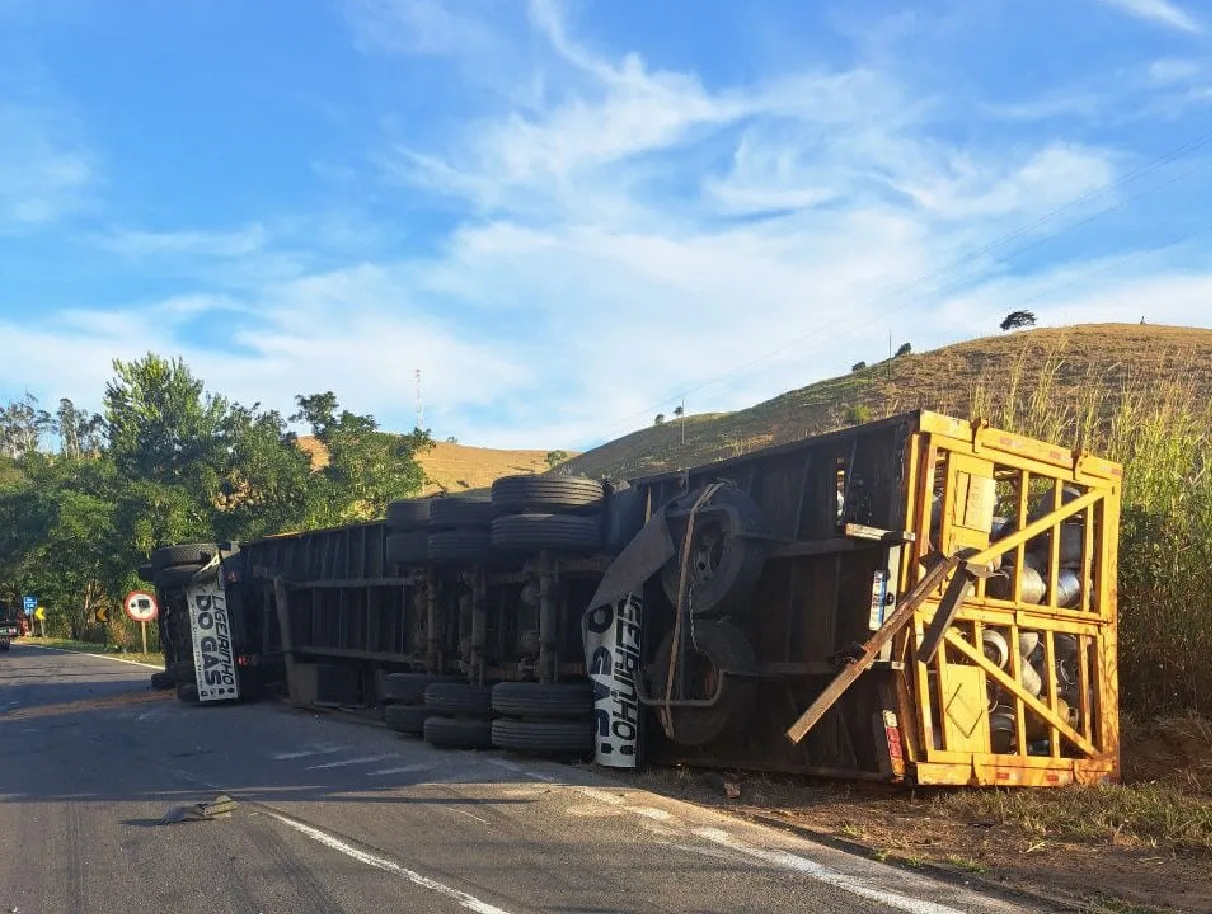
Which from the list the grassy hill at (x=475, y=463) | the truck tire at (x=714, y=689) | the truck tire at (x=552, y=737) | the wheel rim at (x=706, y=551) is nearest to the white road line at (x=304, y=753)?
the truck tire at (x=552, y=737)

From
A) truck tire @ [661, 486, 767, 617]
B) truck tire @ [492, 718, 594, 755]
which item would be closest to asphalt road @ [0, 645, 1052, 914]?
truck tire @ [492, 718, 594, 755]

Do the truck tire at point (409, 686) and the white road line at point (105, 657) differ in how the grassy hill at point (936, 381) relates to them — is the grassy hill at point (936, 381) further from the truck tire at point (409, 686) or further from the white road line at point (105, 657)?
the truck tire at point (409, 686)

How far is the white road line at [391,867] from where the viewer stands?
457 cm

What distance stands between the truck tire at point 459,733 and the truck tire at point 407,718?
59cm

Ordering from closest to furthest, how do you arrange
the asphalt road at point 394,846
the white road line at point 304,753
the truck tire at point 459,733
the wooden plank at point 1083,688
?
the asphalt road at point 394,846 → the wooden plank at point 1083,688 → the truck tire at point 459,733 → the white road line at point 304,753

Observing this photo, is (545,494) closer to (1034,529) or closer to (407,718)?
(407,718)

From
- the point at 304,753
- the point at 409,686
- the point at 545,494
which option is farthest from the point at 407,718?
the point at 545,494

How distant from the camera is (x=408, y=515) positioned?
10.7m

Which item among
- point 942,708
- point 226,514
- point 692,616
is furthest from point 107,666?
point 942,708

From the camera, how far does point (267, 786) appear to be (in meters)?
7.74

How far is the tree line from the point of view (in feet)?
101

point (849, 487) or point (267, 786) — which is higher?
point (849, 487)

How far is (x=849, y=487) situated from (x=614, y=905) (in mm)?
3479

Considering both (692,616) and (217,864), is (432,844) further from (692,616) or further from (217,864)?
(692,616)
